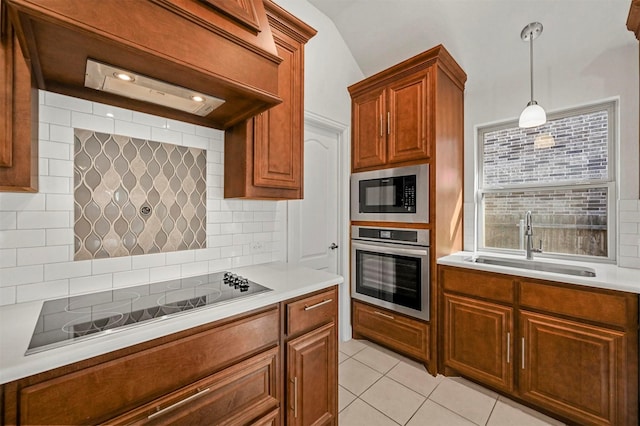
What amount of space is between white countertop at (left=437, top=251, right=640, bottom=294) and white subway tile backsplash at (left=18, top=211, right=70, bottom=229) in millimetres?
2388

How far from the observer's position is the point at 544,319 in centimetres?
179

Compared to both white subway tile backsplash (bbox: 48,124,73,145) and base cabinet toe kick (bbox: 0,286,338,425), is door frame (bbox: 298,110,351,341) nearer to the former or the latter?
base cabinet toe kick (bbox: 0,286,338,425)

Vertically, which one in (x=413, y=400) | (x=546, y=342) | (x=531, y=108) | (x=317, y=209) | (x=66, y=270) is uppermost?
(x=531, y=108)

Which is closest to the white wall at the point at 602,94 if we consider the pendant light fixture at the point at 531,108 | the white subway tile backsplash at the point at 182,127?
the pendant light fixture at the point at 531,108

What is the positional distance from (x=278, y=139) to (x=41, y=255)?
1297 millimetres

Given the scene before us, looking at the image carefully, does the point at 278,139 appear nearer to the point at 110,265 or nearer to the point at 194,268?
the point at 194,268

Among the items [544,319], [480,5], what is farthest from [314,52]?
[544,319]

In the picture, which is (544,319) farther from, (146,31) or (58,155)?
(58,155)

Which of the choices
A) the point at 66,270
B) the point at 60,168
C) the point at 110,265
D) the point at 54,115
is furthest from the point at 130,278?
the point at 54,115

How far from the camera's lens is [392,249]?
249 centimetres

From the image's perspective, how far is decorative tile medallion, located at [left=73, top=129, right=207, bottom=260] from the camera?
1379 mm

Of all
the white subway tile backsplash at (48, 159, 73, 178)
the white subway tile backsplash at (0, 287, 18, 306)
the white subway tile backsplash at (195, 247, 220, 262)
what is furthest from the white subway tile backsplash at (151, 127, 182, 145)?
the white subway tile backsplash at (0, 287, 18, 306)

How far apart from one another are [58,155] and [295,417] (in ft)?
5.65

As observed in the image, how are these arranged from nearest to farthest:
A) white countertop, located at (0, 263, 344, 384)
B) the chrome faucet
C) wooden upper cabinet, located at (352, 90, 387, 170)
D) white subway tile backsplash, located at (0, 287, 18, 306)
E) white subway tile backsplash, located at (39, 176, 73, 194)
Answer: white countertop, located at (0, 263, 344, 384) < white subway tile backsplash, located at (0, 287, 18, 306) < white subway tile backsplash, located at (39, 176, 73, 194) < the chrome faucet < wooden upper cabinet, located at (352, 90, 387, 170)
